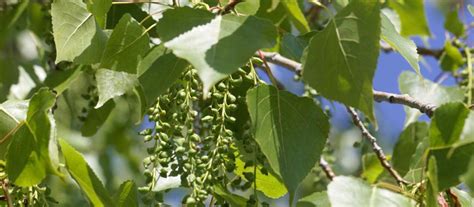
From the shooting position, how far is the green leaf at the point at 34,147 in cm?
118

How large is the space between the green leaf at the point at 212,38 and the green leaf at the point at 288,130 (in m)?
0.11

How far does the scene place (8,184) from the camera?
1.31 metres

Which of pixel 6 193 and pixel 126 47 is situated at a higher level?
pixel 126 47

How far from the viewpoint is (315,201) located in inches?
48.8

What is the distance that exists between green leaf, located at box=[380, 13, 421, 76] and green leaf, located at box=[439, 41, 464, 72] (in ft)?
2.96

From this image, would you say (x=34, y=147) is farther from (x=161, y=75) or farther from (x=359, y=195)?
(x=359, y=195)

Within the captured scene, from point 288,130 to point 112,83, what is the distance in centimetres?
34

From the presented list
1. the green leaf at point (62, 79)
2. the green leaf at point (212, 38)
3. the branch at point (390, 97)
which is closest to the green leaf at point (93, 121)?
the green leaf at point (62, 79)

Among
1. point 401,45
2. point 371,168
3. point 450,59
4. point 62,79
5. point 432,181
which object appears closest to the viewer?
point 432,181

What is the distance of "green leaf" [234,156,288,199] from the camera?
1378mm

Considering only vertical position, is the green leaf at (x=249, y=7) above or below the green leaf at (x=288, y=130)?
above

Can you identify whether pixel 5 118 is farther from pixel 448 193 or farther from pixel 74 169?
pixel 448 193

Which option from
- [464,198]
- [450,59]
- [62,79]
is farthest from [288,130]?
[450,59]

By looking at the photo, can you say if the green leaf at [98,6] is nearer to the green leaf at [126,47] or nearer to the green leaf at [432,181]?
the green leaf at [126,47]
